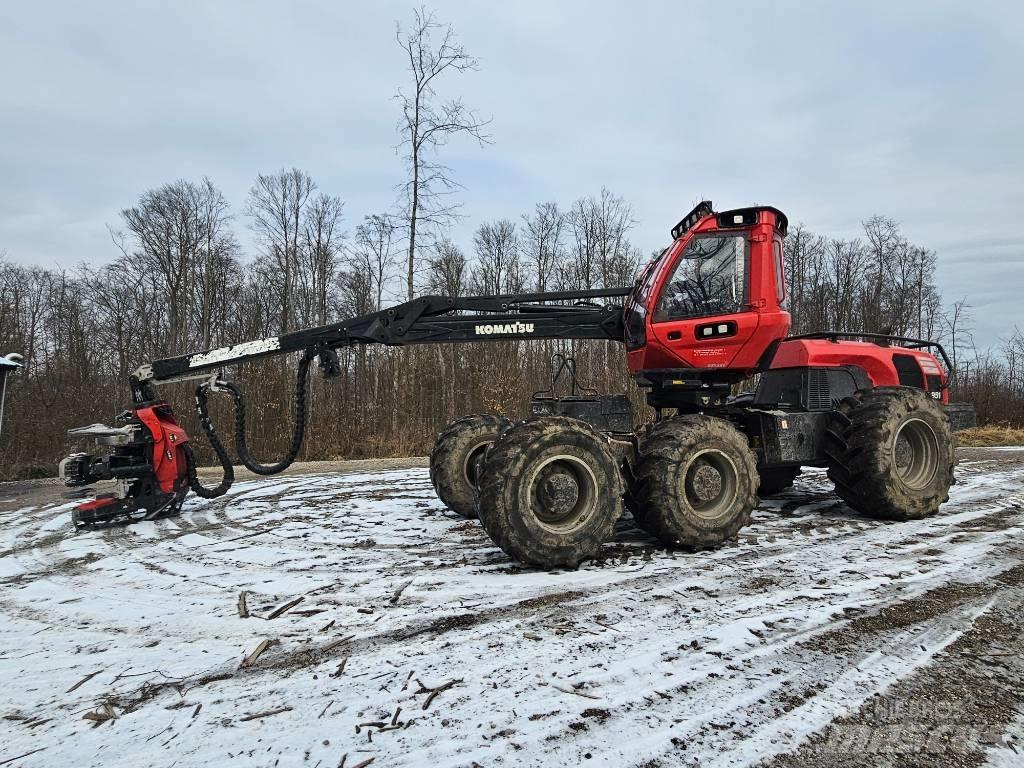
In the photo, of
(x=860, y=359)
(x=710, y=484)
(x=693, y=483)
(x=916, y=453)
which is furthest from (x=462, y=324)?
(x=916, y=453)

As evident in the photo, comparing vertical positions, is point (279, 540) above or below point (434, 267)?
below

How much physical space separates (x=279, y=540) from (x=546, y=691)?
363 cm

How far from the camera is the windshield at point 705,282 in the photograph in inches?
206

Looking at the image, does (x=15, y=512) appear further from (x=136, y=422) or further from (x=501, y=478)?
(x=501, y=478)

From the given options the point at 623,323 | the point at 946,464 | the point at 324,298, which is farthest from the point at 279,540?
the point at 324,298

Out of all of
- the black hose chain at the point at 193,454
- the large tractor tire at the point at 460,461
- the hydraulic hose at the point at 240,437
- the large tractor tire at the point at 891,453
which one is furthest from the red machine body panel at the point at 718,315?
the black hose chain at the point at 193,454

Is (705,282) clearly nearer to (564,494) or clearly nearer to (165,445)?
(564,494)

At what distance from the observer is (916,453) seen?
5.91 m

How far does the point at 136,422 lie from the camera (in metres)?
6.07

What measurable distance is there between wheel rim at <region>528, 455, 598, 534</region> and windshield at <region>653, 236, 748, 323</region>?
72.1 inches

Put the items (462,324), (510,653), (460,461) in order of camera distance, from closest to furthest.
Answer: (510,653) < (462,324) < (460,461)

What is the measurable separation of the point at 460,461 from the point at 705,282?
10.3 ft

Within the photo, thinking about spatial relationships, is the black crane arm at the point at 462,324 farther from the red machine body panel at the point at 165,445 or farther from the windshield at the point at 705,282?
the red machine body panel at the point at 165,445

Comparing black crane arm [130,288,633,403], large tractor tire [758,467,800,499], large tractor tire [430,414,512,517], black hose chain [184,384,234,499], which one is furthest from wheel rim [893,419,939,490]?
black hose chain [184,384,234,499]
